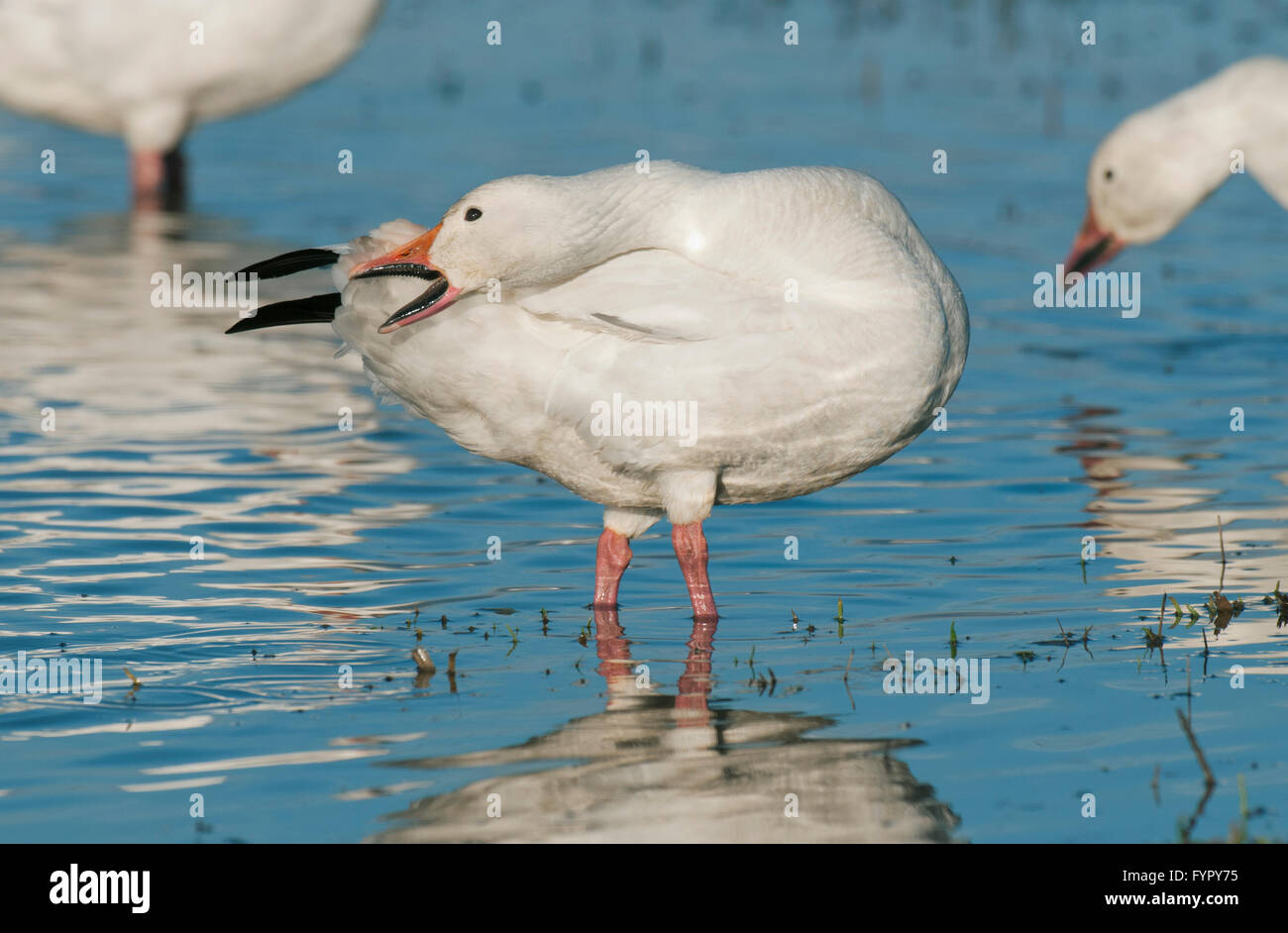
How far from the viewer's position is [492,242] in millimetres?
6383

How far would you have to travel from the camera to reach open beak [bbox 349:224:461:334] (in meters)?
6.41

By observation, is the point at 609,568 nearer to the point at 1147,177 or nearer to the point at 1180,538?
the point at 1180,538

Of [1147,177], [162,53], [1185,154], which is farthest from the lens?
[162,53]

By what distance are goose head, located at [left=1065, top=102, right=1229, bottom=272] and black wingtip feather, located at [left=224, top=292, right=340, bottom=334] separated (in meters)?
6.30

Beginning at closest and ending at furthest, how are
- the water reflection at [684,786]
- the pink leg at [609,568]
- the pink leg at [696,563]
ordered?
the water reflection at [684,786], the pink leg at [696,563], the pink leg at [609,568]

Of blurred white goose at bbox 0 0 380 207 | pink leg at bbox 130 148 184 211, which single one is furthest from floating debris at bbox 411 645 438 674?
pink leg at bbox 130 148 184 211

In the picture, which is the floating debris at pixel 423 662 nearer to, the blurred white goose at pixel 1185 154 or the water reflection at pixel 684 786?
the water reflection at pixel 684 786

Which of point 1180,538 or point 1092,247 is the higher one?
point 1092,247


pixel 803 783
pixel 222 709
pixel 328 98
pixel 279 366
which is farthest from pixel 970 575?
pixel 328 98

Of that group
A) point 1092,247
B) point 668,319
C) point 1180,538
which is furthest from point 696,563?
point 1092,247

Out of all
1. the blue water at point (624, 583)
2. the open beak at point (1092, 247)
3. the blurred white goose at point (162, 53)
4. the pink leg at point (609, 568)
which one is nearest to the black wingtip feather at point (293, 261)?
the blue water at point (624, 583)

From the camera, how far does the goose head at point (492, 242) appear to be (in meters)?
6.37

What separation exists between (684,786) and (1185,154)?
7.26 m

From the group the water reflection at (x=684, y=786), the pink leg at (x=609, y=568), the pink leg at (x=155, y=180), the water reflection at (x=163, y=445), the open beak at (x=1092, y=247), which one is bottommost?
the water reflection at (x=684, y=786)
